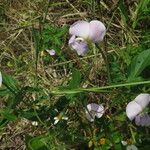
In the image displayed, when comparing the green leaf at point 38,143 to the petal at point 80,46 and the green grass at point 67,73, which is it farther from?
the petal at point 80,46

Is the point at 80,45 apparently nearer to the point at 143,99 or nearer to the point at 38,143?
the point at 143,99

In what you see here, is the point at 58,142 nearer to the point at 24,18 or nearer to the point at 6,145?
the point at 6,145

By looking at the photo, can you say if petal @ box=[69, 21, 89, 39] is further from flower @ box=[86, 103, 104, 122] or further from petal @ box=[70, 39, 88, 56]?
flower @ box=[86, 103, 104, 122]

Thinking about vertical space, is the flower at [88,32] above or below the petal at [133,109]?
above

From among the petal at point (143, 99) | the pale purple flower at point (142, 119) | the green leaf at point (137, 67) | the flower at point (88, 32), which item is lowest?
the pale purple flower at point (142, 119)

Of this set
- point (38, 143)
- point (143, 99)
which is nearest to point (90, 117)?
point (38, 143)

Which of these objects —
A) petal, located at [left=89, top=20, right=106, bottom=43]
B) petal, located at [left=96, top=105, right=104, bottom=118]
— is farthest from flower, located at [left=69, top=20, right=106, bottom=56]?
petal, located at [left=96, top=105, right=104, bottom=118]

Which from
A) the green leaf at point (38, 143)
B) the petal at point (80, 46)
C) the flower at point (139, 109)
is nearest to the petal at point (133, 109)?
the flower at point (139, 109)

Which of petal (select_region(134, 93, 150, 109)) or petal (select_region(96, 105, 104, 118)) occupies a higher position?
petal (select_region(134, 93, 150, 109))
